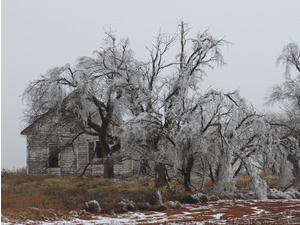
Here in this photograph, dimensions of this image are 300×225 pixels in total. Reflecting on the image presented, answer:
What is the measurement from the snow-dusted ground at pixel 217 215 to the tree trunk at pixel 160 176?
304 centimetres

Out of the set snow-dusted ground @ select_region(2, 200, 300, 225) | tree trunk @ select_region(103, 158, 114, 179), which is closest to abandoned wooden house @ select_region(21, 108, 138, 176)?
tree trunk @ select_region(103, 158, 114, 179)

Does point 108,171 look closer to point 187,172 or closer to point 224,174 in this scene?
point 187,172

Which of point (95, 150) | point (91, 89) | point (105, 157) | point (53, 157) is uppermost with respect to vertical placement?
point (91, 89)

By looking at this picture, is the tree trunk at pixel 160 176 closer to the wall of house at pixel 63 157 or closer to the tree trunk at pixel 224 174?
the tree trunk at pixel 224 174

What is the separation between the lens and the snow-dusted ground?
35.0 feet

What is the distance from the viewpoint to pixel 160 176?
58.8 feet

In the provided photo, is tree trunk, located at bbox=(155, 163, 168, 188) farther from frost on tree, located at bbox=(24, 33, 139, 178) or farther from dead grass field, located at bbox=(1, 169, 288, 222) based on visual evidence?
frost on tree, located at bbox=(24, 33, 139, 178)

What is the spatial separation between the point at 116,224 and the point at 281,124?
34.0ft

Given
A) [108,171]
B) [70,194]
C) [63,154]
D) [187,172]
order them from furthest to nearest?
[63,154]
[108,171]
[187,172]
[70,194]

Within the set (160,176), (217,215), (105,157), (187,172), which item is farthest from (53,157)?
(217,215)

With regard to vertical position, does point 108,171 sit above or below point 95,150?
below

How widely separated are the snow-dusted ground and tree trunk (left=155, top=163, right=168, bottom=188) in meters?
3.04

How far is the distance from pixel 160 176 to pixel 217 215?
6.06 m

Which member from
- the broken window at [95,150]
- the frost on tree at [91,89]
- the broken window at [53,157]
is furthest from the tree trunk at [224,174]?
the broken window at [53,157]
